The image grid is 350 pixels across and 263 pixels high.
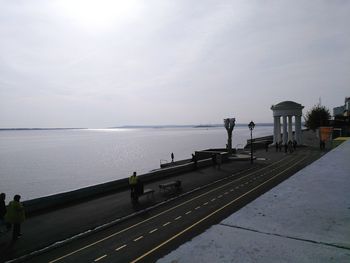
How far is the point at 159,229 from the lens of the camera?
42.9 ft

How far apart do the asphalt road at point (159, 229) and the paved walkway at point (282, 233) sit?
40.4 inches

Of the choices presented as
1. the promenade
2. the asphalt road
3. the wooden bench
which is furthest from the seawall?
the asphalt road

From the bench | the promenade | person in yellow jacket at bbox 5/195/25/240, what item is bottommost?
the promenade

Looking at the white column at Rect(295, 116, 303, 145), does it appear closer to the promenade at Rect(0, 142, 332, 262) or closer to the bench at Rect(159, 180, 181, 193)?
the promenade at Rect(0, 142, 332, 262)

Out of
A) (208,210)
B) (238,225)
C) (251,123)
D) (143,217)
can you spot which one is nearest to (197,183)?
(208,210)

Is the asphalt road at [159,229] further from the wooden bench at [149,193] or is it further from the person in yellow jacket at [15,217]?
the person in yellow jacket at [15,217]

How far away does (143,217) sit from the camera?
1491cm

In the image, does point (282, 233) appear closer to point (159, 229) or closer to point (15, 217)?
point (159, 229)

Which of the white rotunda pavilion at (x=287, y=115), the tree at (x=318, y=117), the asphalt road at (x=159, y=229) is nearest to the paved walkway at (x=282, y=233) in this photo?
the asphalt road at (x=159, y=229)

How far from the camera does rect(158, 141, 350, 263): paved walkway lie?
9.52m

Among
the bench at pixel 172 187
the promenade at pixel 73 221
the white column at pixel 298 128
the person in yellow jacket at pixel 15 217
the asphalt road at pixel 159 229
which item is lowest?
the asphalt road at pixel 159 229

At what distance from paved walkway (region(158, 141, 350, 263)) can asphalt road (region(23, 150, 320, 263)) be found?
3.36 feet

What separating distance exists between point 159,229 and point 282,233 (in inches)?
193

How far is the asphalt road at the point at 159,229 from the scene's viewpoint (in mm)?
10633
